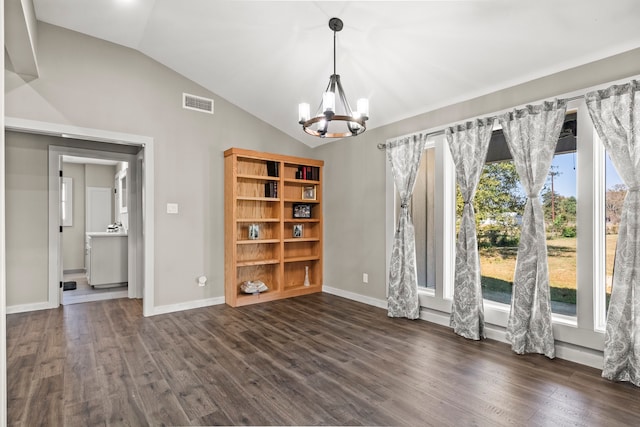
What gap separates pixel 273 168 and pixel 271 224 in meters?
0.90

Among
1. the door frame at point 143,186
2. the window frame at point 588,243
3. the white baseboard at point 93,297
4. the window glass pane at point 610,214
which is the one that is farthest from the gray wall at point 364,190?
the white baseboard at point 93,297

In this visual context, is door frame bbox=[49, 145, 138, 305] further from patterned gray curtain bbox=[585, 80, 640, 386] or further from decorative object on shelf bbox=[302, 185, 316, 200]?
patterned gray curtain bbox=[585, 80, 640, 386]

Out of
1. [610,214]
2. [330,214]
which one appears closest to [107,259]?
Result: [330,214]

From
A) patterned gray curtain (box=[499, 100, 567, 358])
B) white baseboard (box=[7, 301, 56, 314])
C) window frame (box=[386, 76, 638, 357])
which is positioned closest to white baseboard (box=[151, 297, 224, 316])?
white baseboard (box=[7, 301, 56, 314])

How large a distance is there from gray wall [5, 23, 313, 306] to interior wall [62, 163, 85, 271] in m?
3.51

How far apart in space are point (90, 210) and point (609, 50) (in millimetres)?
9189

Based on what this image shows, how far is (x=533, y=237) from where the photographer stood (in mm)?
3104

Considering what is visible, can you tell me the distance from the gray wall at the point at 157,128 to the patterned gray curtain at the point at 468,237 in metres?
3.06

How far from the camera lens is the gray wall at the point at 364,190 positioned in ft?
11.6

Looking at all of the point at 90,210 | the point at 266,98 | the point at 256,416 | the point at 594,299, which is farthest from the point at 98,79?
the point at 594,299

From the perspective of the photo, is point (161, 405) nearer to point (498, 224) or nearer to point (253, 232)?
point (253, 232)

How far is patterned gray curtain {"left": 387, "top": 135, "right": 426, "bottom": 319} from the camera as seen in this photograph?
4125mm

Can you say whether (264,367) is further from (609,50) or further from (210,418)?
(609,50)

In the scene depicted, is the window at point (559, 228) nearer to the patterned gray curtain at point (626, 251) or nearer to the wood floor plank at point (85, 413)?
the patterned gray curtain at point (626, 251)
